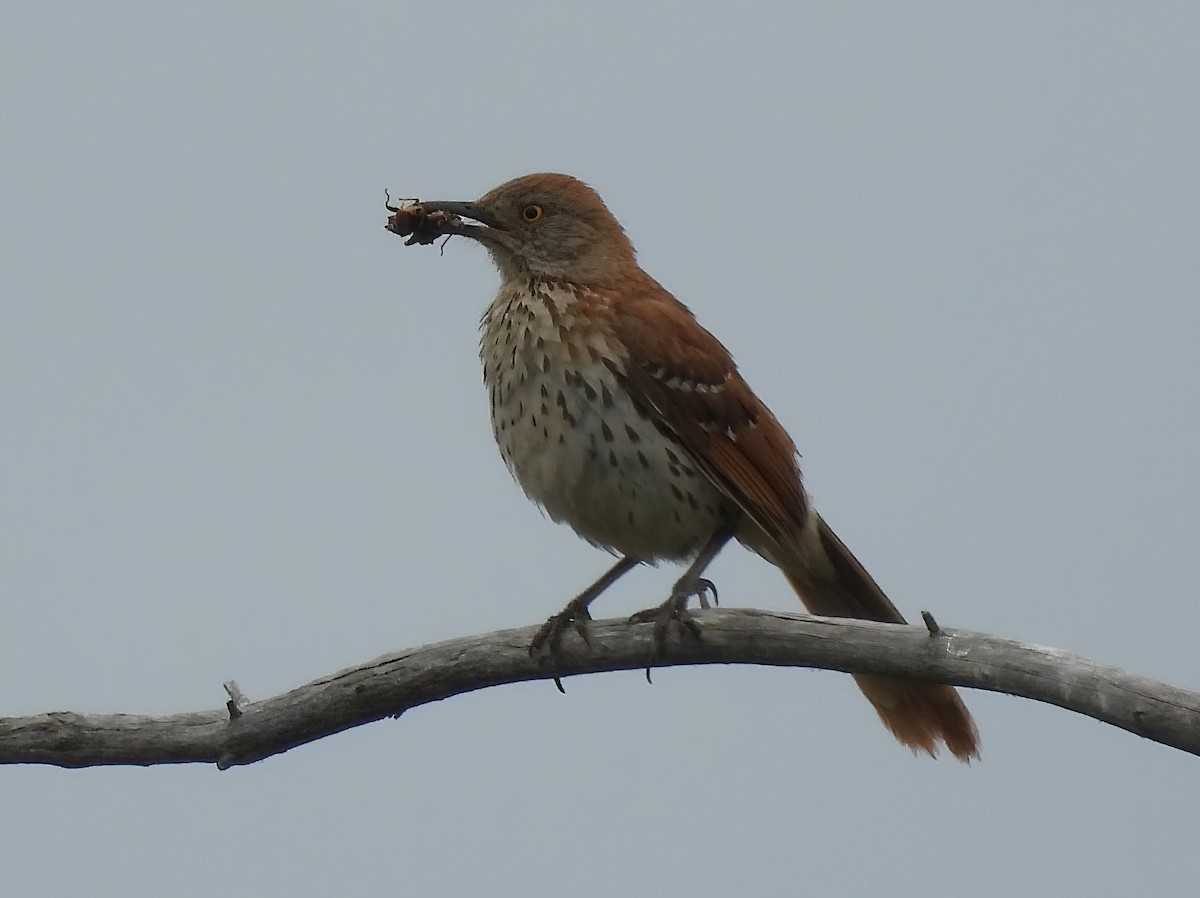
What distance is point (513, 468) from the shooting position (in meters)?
5.43

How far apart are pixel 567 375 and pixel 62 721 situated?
175 cm

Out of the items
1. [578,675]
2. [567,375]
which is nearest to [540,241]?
[567,375]

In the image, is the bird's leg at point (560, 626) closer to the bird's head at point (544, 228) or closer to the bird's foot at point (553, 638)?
the bird's foot at point (553, 638)

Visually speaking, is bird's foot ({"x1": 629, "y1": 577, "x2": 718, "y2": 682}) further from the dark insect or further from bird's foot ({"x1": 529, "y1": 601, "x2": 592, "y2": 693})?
the dark insect

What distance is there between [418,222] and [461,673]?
1774mm

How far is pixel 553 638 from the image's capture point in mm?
4953

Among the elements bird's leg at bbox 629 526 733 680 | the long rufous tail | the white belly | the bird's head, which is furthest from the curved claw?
the bird's head

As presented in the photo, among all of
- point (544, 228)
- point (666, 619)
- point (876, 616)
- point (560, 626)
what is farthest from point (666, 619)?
point (544, 228)

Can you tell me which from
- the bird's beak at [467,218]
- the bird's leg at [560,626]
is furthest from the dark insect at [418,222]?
the bird's leg at [560,626]

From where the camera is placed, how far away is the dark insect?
5883mm

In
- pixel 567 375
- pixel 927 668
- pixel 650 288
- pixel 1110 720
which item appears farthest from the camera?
pixel 650 288

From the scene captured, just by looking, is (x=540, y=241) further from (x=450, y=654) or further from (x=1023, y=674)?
(x=1023, y=674)

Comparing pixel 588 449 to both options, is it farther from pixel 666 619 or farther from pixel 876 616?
pixel 876 616

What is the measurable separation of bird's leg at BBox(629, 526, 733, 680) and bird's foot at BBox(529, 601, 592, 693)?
6.0 inches
